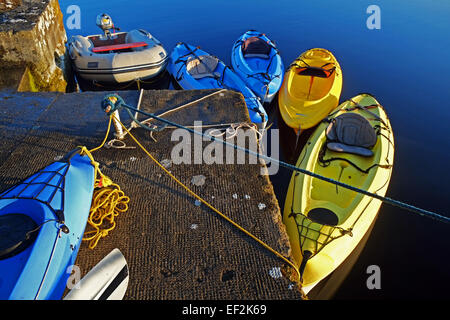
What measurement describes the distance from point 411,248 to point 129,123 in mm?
6357

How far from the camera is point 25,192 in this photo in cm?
320

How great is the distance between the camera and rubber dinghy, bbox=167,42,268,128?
9727mm

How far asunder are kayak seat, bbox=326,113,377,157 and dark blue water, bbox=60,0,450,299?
1.60 m

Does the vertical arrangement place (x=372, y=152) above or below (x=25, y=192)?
below

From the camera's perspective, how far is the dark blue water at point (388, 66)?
623 cm

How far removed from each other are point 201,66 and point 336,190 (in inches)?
278

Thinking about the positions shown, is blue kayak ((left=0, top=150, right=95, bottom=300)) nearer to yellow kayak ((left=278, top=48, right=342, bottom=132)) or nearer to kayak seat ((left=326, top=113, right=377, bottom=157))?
kayak seat ((left=326, top=113, right=377, bottom=157))

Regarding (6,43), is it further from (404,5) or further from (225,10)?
(404,5)

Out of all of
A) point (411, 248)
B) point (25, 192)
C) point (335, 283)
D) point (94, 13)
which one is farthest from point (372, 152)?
point (94, 13)

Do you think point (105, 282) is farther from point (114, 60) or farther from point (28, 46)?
point (114, 60)

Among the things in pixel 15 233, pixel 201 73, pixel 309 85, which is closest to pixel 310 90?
pixel 309 85

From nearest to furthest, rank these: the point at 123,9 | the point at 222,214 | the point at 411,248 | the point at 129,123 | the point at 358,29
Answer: the point at 222,214, the point at 129,123, the point at 411,248, the point at 358,29, the point at 123,9

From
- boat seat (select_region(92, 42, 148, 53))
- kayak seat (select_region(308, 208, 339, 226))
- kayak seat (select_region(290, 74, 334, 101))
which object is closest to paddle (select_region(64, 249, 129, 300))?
kayak seat (select_region(308, 208, 339, 226))

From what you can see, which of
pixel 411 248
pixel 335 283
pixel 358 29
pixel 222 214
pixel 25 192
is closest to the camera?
pixel 25 192
